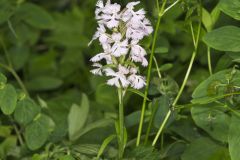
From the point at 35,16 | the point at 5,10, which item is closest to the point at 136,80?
the point at 5,10

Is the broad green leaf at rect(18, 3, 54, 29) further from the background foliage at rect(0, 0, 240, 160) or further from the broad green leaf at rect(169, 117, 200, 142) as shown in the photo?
the broad green leaf at rect(169, 117, 200, 142)

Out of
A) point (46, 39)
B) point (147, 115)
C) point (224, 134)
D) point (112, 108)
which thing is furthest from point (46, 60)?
point (224, 134)

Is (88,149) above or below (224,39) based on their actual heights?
below

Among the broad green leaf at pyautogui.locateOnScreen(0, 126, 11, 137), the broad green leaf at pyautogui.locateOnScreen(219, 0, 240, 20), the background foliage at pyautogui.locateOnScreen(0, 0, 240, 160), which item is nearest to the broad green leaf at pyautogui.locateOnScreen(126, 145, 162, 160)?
the background foliage at pyautogui.locateOnScreen(0, 0, 240, 160)

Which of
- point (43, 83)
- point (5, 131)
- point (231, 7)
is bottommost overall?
point (43, 83)

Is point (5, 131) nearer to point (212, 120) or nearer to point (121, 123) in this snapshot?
point (121, 123)

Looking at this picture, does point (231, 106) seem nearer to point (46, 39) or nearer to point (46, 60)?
point (46, 60)

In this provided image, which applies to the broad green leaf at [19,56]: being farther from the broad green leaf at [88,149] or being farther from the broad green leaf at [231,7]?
the broad green leaf at [231,7]
